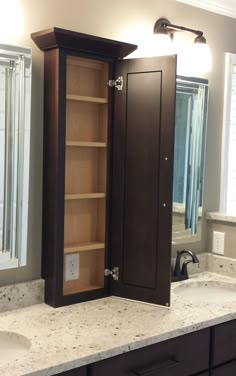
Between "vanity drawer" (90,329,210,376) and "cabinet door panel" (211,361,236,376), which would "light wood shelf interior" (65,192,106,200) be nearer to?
"vanity drawer" (90,329,210,376)

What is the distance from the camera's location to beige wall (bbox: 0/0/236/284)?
2170 millimetres

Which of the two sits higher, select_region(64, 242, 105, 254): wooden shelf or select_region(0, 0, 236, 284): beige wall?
select_region(0, 0, 236, 284): beige wall

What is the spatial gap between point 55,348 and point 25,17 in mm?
1319

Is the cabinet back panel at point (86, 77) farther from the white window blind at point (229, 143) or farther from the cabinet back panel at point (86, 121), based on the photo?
the white window blind at point (229, 143)

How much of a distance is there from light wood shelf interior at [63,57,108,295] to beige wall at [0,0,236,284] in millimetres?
143

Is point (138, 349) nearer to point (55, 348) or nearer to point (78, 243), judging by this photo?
point (55, 348)

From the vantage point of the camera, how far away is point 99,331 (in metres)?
1.90

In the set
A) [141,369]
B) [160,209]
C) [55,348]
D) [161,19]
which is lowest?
[141,369]

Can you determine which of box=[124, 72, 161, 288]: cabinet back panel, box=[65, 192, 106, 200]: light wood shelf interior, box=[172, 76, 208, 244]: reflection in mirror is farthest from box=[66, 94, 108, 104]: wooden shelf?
box=[172, 76, 208, 244]: reflection in mirror

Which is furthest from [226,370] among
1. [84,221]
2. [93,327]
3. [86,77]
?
[86,77]

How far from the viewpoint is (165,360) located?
6.45ft

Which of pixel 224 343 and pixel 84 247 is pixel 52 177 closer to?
pixel 84 247

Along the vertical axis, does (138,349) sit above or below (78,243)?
below

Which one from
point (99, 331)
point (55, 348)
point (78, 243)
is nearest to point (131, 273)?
point (78, 243)
